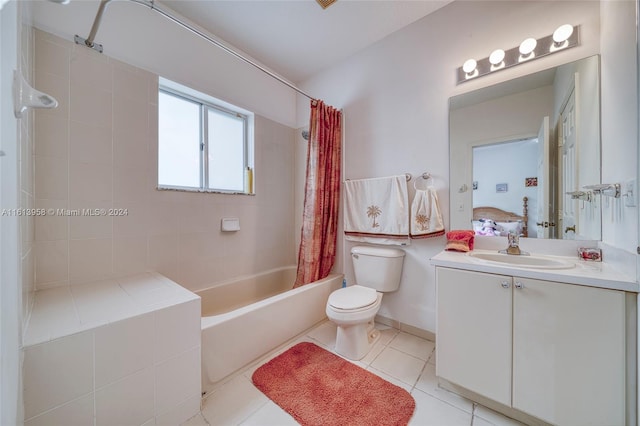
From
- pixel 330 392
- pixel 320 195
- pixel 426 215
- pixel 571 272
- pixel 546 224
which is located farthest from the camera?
pixel 320 195

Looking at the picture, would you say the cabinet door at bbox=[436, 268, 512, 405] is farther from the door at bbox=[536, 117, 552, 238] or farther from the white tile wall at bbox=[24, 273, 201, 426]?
the white tile wall at bbox=[24, 273, 201, 426]

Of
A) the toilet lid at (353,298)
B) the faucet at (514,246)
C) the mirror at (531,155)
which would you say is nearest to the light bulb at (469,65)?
the mirror at (531,155)

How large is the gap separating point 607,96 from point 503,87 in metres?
0.50

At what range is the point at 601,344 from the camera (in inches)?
35.5

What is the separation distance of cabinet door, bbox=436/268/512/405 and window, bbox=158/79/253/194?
1813mm

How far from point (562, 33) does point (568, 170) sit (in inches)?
31.3

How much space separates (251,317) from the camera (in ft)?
4.80

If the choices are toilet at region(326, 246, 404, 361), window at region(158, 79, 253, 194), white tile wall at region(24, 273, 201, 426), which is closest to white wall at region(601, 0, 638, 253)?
toilet at region(326, 246, 404, 361)

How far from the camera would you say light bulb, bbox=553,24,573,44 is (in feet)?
4.32

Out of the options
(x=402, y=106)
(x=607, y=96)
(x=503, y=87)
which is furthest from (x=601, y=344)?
(x=402, y=106)

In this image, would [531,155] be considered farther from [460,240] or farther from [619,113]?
[460,240]

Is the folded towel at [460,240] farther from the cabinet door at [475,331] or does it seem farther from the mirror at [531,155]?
the cabinet door at [475,331]

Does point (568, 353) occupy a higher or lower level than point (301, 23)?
lower

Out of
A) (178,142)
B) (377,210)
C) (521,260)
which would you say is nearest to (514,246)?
(521,260)
